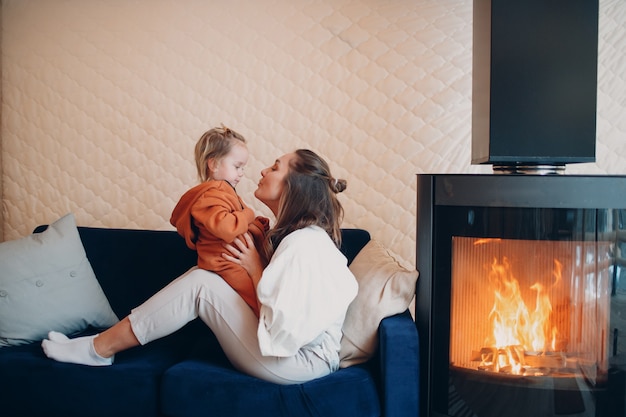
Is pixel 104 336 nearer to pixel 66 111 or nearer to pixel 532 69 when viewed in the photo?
pixel 66 111

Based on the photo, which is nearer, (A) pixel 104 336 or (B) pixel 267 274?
(B) pixel 267 274

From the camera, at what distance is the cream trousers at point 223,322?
203 centimetres

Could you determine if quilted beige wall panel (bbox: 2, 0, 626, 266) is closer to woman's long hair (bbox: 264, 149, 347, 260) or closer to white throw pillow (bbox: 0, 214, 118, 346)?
white throw pillow (bbox: 0, 214, 118, 346)

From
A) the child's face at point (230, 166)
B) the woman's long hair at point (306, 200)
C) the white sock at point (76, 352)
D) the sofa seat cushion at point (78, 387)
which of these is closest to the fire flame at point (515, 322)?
the woman's long hair at point (306, 200)

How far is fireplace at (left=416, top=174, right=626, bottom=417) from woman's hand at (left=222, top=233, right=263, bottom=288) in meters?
0.56

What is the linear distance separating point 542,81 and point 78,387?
1806mm

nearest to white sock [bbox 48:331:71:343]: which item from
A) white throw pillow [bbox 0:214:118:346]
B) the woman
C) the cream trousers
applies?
the woman

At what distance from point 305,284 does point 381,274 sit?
1.20 feet

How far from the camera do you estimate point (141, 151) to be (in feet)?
10.0

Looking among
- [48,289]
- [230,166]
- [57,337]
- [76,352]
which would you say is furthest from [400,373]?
[48,289]

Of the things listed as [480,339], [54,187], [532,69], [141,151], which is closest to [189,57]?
[141,151]

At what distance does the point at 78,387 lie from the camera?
2.11m

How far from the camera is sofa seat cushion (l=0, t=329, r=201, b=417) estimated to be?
2.09 meters

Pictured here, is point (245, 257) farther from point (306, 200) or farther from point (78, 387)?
point (78, 387)
